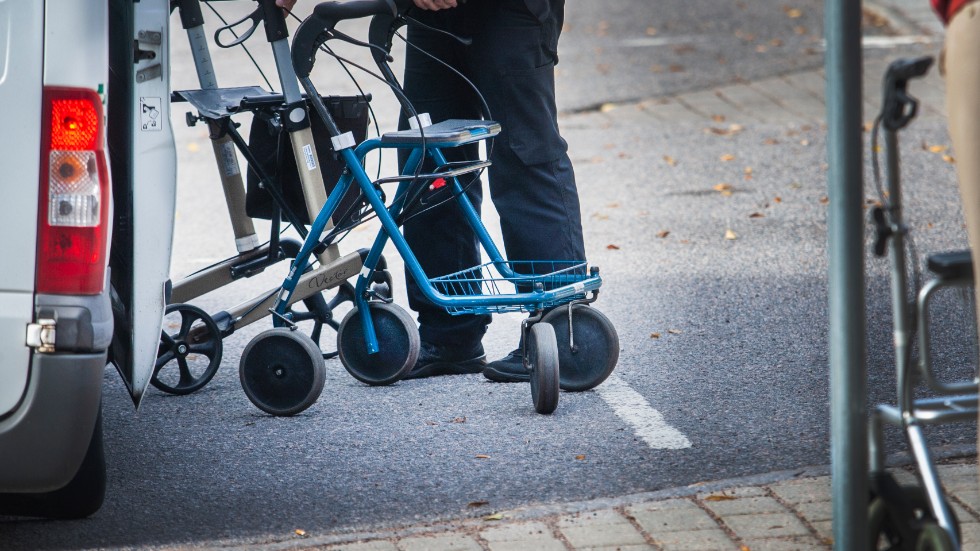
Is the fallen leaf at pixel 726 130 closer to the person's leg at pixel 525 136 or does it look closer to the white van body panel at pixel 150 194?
the person's leg at pixel 525 136

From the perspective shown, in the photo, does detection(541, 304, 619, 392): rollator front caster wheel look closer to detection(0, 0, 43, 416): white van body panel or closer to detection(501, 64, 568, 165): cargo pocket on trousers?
detection(501, 64, 568, 165): cargo pocket on trousers

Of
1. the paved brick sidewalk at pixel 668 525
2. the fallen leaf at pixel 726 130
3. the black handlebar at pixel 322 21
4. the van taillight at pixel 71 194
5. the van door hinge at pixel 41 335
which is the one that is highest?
the fallen leaf at pixel 726 130

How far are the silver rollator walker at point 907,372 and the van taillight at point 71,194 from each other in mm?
1833

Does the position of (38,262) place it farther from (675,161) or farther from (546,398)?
(675,161)

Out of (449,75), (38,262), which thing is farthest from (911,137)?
(38,262)

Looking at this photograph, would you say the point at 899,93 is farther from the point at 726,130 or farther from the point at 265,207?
the point at 726,130

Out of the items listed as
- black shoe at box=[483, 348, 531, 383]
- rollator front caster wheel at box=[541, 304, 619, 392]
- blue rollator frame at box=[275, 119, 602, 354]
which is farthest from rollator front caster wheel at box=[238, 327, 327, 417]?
rollator front caster wheel at box=[541, 304, 619, 392]

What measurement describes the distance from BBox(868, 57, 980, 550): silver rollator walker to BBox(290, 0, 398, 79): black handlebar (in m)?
2.03

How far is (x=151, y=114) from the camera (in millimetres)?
3895

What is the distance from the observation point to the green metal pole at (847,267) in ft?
8.66

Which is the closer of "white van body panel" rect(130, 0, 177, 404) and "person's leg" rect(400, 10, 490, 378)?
"white van body panel" rect(130, 0, 177, 404)

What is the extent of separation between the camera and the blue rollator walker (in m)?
4.32

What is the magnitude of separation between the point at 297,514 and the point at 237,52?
11.8 m

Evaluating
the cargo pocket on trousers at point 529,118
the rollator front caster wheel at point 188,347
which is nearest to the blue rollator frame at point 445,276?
the cargo pocket on trousers at point 529,118
